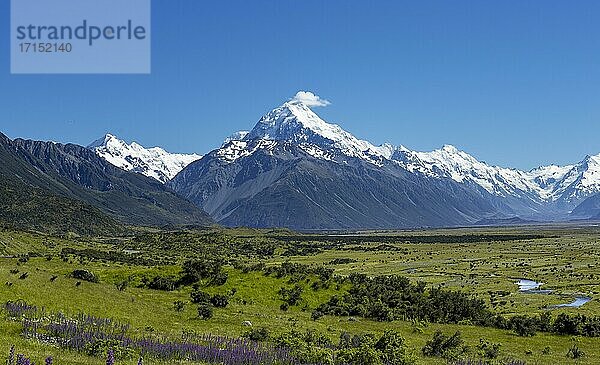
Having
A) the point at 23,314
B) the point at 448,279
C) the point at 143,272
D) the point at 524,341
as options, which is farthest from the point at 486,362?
the point at 448,279

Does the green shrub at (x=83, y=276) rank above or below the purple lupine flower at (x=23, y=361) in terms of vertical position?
below

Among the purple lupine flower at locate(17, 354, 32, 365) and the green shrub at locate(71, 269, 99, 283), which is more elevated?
the purple lupine flower at locate(17, 354, 32, 365)

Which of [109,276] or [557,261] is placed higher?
[109,276]

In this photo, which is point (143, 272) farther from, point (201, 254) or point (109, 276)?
point (201, 254)

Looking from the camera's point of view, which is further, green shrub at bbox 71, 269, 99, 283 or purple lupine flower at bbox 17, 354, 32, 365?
green shrub at bbox 71, 269, 99, 283

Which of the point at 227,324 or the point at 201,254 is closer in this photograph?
the point at 227,324

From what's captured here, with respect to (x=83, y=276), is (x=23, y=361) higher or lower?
higher

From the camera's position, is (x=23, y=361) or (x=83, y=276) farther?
(x=83, y=276)

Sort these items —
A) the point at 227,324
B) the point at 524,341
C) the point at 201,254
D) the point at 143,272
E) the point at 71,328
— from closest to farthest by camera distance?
1. the point at 71,328
2. the point at 227,324
3. the point at 524,341
4. the point at 143,272
5. the point at 201,254

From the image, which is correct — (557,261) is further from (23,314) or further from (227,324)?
(23,314)

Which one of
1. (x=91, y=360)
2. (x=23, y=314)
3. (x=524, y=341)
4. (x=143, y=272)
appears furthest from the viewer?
(x=143, y=272)

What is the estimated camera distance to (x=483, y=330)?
174ft

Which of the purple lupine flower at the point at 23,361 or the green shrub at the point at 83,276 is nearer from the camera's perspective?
the purple lupine flower at the point at 23,361

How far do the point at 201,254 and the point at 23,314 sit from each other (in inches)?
5198
